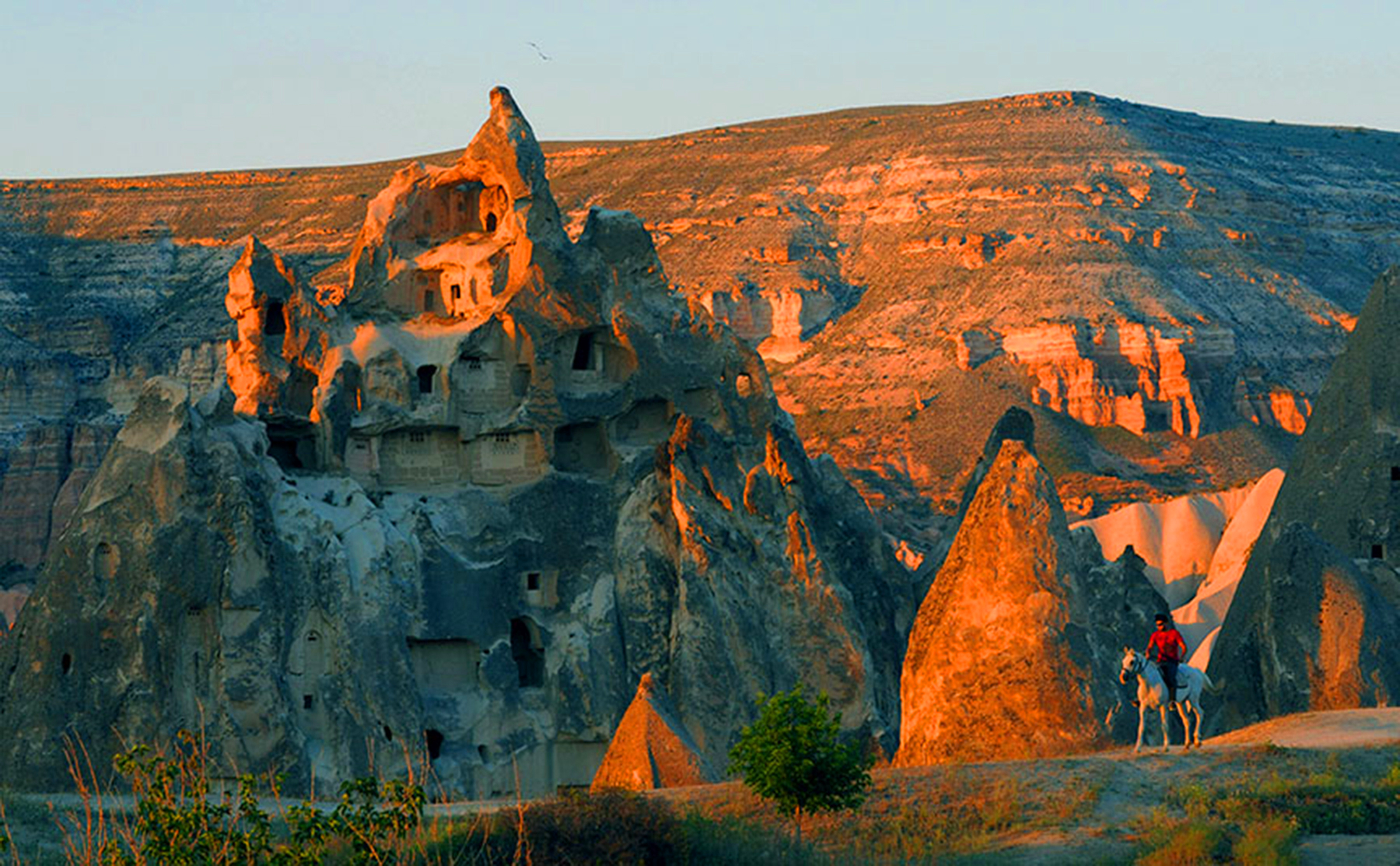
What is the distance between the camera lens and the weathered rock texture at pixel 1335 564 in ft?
97.1

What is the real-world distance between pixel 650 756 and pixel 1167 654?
8.41 meters

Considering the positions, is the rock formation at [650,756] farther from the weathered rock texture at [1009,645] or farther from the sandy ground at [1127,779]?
the sandy ground at [1127,779]

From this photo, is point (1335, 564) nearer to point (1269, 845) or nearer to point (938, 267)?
point (1269, 845)

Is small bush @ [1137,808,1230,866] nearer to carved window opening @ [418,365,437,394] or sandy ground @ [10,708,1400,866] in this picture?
sandy ground @ [10,708,1400,866]

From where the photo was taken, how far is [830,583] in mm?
46156

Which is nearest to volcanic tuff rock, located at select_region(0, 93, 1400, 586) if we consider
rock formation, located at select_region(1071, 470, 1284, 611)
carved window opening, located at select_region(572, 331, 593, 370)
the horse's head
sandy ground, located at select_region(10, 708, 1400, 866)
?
rock formation, located at select_region(1071, 470, 1284, 611)

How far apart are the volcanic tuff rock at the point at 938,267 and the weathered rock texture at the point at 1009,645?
2218 inches

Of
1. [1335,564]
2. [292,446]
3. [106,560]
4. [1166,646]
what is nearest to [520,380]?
[292,446]

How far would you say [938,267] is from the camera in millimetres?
120688

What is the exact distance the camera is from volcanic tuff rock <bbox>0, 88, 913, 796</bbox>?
138 feet

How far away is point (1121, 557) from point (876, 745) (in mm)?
5477

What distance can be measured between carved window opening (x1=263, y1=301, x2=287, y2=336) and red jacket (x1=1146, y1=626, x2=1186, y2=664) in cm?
2783

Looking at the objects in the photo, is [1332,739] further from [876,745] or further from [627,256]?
[627,256]

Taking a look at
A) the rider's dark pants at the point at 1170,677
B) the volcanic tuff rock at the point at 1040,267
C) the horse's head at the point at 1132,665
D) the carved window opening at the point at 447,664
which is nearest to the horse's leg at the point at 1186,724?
the rider's dark pants at the point at 1170,677
